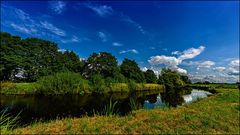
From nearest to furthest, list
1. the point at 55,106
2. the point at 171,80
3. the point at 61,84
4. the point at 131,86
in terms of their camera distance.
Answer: the point at 55,106, the point at 61,84, the point at 131,86, the point at 171,80

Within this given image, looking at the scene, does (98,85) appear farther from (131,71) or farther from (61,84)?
(131,71)

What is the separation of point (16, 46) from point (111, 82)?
25.9 metres

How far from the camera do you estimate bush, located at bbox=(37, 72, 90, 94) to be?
121 ft

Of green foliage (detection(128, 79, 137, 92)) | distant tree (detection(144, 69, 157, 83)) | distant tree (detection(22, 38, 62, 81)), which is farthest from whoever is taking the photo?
distant tree (detection(144, 69, 157, 83))

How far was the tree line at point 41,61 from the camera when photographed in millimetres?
44656

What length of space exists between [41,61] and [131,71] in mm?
32936

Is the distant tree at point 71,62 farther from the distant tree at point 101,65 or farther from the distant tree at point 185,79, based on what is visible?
the distant tree at point 185,79

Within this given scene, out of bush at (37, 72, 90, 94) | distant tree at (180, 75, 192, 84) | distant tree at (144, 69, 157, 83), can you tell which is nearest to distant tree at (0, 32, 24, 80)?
bush at (37, 72, 90, 94)

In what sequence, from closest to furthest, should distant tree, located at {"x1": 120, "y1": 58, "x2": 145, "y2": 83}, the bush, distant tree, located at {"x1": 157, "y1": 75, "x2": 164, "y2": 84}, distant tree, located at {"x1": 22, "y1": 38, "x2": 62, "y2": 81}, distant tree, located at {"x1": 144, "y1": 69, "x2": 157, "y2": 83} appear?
1. the bush
2. distant tree, located at {"x1": 22, "y1": 38, "x2": 62, "y2": 81}
3. distant tree, located at {"x1": 120, "y1": 58, "x2": 145, "y2": 83}
4. distant tree, located at {"x1": 157, "y1": 75, "x2": 164, "y2": 84}
5. distant tree, located at {"x1": 144, "y1": 69, "x2": 157, "y2": 83}

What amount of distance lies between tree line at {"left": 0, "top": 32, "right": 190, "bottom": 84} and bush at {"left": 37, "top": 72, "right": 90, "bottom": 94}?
687cm

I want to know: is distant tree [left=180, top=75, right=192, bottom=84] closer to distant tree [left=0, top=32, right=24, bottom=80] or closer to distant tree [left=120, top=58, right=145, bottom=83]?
distant tree [left=120, top=58, right=145, bottom=83]

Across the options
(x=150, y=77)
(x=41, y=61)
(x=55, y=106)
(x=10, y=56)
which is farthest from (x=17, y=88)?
(x=150, y=77)

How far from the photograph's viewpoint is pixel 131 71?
231 feet

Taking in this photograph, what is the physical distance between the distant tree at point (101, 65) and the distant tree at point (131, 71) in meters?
9.55
